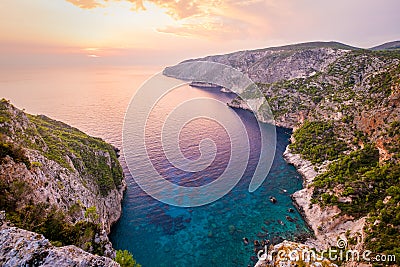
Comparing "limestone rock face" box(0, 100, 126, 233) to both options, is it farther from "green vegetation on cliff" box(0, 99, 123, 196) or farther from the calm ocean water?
the calm ocean water

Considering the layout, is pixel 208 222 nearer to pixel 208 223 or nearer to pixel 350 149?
pixel 208 223

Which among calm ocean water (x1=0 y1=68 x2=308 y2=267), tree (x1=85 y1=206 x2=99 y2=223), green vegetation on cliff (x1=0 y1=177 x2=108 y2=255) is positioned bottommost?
calm ocean water (x1=0 y1=68 x2=308 y2=267)

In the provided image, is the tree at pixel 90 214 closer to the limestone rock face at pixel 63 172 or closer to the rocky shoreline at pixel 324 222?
the limestone rock face at pixel 63 172

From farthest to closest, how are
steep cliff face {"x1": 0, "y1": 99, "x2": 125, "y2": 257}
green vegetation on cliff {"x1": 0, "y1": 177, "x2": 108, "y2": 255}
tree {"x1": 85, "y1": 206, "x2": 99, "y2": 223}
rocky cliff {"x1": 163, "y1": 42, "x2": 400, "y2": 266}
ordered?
rocky cliff {"x1": 163, "y1": 42, "x2": 400, "y2": 266}
tree {"x1": 85, "y1": 206, "x2": 99, "y2": 223}
steep cliff face {"x1": 0, "y1": 99, "x2": 125, "y2": 257}
green vegetation on cliff {"x1": 0, "y1": 177, "x2": 108, "y2": 255}
